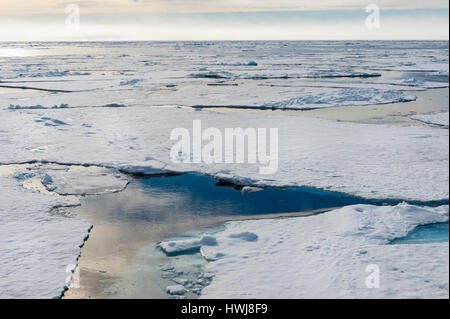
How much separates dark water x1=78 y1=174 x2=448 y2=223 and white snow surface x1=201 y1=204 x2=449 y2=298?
52 centimetres

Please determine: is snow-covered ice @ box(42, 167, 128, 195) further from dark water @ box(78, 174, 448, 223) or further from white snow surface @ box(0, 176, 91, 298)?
white snow surface @ box(0, 176, 91, 298)

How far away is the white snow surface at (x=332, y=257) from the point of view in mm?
4445

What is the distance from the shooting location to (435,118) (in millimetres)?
13312

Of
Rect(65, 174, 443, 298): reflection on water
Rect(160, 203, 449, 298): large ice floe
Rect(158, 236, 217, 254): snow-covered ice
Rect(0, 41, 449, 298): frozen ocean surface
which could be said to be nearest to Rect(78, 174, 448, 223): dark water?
Rect(65, 174, 443, 298): reflection on water

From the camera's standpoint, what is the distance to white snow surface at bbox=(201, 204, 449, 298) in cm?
445

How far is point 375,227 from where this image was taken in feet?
19.2

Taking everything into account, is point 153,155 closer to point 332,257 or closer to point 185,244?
point 185,244

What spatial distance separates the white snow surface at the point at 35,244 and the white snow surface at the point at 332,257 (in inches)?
63.3

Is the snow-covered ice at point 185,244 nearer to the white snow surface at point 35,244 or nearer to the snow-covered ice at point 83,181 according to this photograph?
the white snow surface at point 35,244

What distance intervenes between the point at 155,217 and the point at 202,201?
34.4 inches

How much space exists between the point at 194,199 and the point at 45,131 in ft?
21.0

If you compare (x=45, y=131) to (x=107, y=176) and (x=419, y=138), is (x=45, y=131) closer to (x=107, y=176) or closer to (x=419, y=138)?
(x=107, y=176)

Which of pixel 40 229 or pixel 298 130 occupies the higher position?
pixel 298 130
